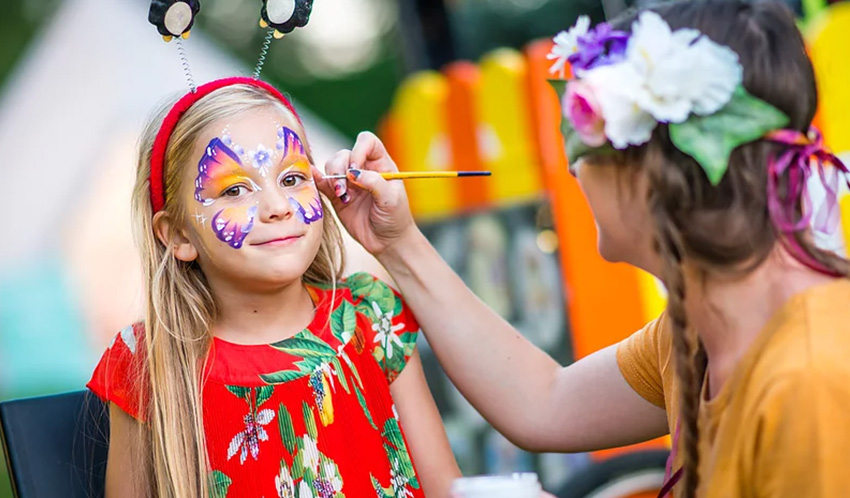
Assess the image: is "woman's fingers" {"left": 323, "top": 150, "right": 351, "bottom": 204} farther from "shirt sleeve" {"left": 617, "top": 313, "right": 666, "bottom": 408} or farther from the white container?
the white container

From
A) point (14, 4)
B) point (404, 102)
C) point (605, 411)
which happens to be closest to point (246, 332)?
point (605, 411)

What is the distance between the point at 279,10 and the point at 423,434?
0.84 m

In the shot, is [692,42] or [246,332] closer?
[692,42]

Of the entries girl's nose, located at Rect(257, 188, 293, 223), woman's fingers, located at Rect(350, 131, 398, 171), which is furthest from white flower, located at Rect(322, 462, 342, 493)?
woman's fingers, located at Rect(350, 131, 398, 171)

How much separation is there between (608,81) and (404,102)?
2.31 m

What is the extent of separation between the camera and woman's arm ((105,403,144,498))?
67.1 inches

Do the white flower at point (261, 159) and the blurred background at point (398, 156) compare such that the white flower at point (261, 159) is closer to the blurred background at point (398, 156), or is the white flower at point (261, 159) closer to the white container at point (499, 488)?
the blurred background at point (398, 156)

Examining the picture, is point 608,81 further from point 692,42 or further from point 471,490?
point 471,490

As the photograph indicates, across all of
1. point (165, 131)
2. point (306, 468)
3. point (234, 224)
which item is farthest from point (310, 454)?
point (165, 131)

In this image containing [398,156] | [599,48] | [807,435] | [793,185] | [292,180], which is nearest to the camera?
[807,435]

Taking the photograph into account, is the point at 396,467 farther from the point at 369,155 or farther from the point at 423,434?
the point at 369,155

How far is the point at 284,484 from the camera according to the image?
1.67 m

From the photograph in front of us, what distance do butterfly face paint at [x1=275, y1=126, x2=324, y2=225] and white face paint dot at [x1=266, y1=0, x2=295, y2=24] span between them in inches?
8.1

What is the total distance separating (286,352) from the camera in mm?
1770
